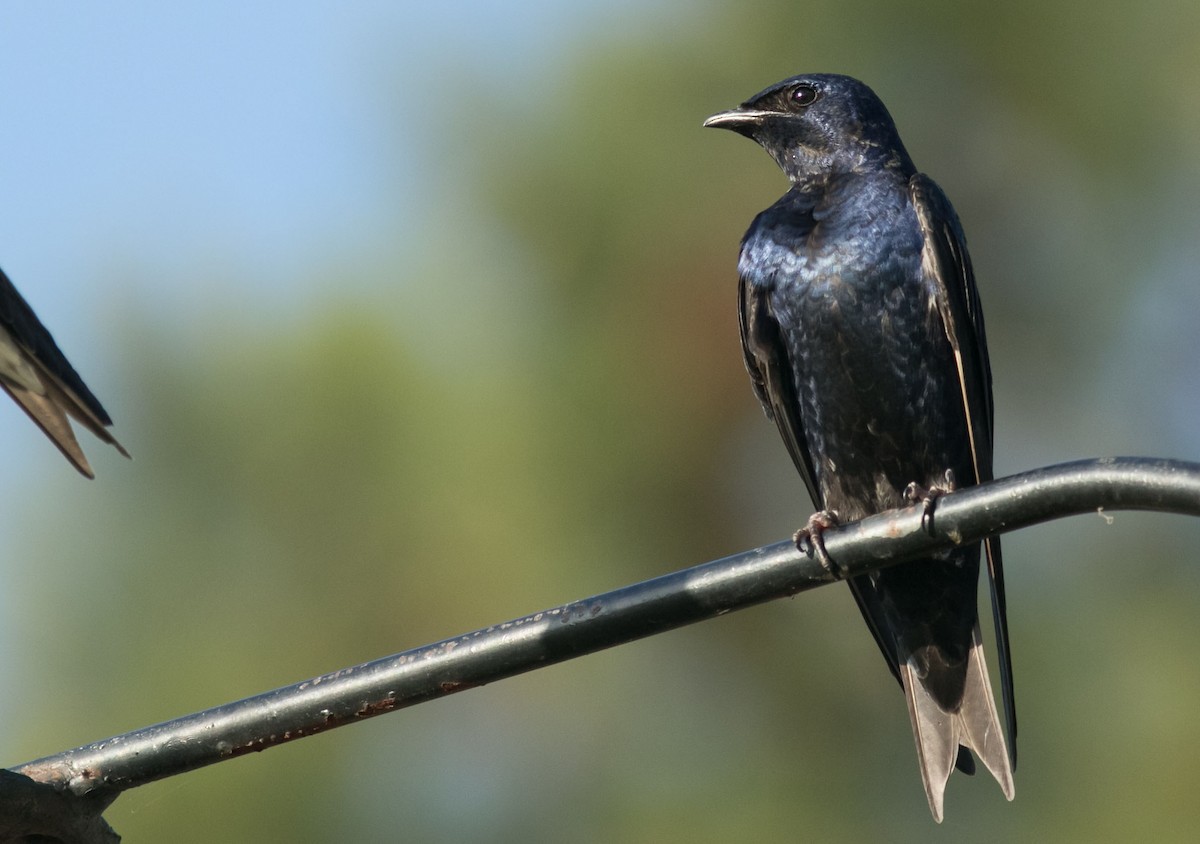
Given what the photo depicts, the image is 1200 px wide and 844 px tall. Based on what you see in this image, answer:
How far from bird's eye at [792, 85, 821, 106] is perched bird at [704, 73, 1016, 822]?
1.57ft

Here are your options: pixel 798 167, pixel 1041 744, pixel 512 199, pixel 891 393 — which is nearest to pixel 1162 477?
pixel 891 393

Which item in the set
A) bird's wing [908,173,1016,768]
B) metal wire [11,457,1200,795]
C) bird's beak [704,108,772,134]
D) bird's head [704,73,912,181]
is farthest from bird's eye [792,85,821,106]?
metal wire [11,457,1200,795]

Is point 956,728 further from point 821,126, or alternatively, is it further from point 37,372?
point 37,372

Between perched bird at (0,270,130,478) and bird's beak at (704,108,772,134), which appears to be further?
bird's beak at (704,108,772,134)

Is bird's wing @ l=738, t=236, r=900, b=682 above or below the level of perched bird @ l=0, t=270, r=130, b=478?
below

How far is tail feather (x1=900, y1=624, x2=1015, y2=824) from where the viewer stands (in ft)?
15.2

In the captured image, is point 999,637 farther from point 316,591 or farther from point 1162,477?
point 316,591

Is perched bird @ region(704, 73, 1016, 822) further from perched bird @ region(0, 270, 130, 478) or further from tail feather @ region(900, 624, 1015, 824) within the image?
perched bird @ region(0, 270, 130, 478)

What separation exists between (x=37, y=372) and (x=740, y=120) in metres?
3.06

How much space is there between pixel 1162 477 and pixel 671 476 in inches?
A: 333

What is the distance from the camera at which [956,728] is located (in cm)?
471

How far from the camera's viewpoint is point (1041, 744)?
32.1 ft

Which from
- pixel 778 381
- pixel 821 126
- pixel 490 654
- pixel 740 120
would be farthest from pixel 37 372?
pixel 740 120

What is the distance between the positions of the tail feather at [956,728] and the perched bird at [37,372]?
2.49 m
